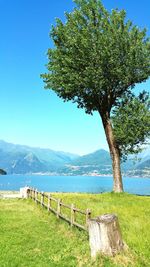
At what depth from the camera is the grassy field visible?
1596 cm

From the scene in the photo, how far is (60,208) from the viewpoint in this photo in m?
29.5

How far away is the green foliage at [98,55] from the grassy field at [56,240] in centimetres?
1816

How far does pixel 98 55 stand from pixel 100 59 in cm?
58

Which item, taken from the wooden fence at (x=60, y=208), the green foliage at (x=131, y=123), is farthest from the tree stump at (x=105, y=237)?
the green foliage at (x=131, y=123)

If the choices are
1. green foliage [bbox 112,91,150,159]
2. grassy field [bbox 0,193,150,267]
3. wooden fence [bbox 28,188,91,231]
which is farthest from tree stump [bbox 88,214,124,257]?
green foliage [bbox 112,91,150,159]

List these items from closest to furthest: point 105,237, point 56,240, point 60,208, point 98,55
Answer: point 105,237, point 56,240, point 60,208, point 98,55

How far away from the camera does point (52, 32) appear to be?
47750mm

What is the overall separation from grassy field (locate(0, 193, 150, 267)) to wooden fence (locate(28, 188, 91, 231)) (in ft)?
1.61

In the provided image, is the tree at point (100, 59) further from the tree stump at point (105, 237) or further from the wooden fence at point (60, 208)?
the tree stump at point (105, 237)

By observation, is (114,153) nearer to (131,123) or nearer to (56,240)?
(131,123)

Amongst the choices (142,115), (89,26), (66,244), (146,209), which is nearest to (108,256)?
(66,244)

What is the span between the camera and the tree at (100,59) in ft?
143

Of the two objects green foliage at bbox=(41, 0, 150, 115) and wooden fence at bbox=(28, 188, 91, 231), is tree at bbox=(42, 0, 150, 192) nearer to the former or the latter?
green foliage at bbox=(41, 0, 150, 115)

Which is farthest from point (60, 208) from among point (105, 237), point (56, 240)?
point (105, 237)
